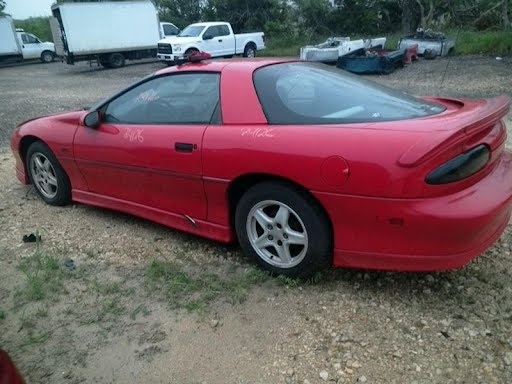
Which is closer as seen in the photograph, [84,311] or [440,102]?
[84,311]

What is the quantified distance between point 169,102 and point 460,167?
6.88 feet

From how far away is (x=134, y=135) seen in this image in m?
3.67

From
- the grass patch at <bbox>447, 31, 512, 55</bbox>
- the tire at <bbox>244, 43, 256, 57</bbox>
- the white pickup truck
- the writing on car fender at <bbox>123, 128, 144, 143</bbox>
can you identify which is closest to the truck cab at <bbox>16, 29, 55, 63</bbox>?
the white pickup truck

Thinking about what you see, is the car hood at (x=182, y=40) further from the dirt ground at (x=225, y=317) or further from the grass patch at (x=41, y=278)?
the grass patch at (x=41, y=278)

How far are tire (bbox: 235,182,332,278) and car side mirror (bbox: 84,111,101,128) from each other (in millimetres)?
1548

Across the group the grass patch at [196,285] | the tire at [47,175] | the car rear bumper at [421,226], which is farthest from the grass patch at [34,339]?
the tire at [47,175]

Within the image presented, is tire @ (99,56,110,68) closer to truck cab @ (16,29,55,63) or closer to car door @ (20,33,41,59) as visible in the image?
truck cab @ (16,29,55,63)

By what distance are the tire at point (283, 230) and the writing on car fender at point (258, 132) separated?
29 centimetres

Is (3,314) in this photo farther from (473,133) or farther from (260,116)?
(473,133)

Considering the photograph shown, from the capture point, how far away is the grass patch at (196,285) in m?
3.00

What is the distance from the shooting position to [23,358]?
2.62 m

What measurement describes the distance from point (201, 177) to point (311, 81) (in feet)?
3.21

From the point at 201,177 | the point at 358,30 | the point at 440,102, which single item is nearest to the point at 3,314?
the point at 201,177

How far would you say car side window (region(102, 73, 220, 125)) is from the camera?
339 centimetres
